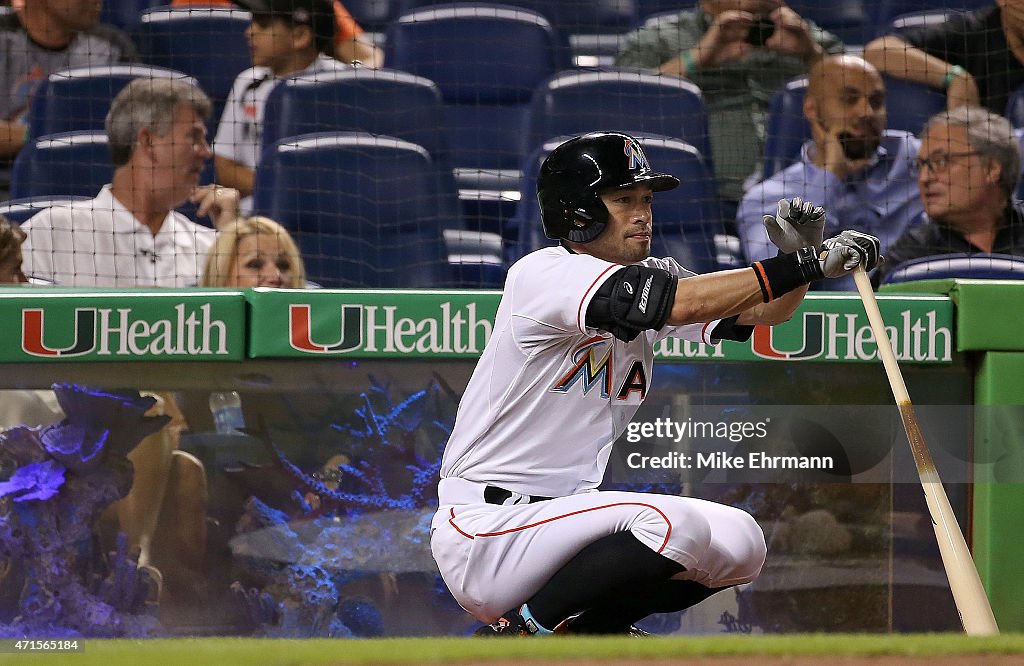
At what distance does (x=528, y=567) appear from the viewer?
6.36 feet

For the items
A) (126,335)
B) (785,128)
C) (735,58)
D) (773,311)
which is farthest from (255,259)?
(735,58)

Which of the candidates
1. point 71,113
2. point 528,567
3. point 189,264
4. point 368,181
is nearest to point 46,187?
point 71,113

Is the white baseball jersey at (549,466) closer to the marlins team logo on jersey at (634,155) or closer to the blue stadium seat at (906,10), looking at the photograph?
the marlins team logo on jersey at (634,155)

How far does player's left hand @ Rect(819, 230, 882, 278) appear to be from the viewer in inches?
75.7

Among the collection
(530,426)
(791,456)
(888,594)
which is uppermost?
(530,426)

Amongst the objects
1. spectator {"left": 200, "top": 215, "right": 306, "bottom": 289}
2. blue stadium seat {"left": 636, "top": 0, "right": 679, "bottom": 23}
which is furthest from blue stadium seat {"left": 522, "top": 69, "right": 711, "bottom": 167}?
spectator {"left": 200, "top": 215, "right": 306, "bottom": 289}

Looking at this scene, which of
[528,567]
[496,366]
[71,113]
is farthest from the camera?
[71,113]

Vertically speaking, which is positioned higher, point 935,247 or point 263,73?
point 263,73

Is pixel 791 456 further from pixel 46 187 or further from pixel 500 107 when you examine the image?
pixel 46 187

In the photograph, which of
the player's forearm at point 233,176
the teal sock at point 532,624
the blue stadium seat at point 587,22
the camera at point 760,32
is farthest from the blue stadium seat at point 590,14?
the teal sock at point 532,624

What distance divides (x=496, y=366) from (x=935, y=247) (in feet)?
6.76

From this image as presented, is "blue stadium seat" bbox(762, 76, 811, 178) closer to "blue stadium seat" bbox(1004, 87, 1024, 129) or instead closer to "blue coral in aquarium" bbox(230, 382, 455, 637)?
"blue stadium seat" bbox(1004, 87, 1024, 129)

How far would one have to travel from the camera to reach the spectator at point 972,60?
14.2 ft

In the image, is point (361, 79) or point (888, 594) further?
point (361, 79)
